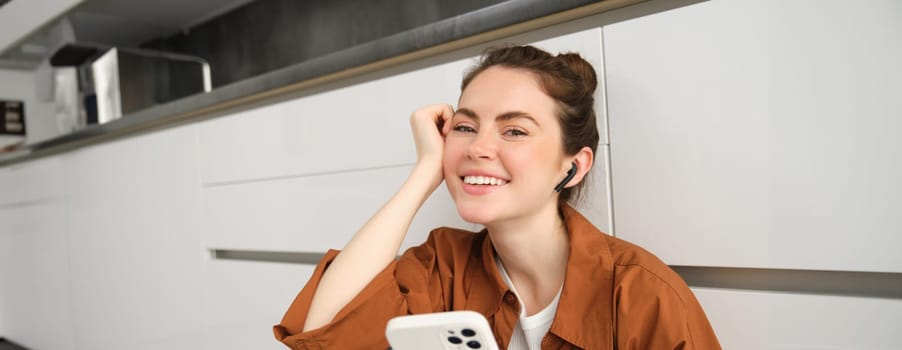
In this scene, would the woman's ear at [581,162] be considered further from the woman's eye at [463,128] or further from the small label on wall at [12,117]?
the small label on wall at [12,117]

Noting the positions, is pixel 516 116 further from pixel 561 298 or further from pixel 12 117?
pixel 12 117

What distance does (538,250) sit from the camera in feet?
2.68

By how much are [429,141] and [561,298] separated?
0.90 feet

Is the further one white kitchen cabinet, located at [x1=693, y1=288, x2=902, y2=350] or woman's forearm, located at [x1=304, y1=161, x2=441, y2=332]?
woman's forearm, located at [x1=304, y1=161, x2=441, y2=332]

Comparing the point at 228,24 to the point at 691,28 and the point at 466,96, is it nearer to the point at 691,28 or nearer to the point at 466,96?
the point at 466,96

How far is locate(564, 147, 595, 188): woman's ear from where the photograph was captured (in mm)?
795

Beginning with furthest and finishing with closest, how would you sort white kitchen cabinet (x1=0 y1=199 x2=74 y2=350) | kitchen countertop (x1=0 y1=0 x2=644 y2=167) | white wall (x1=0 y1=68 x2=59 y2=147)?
white wall (x1=0 y1=68 x2=59 y2=147)
white kitchen cabinet (x1=0 y1=199 x2=74 y2=350)
kitchen countertop (x1=0 y1=0 x2=644 y2=167)

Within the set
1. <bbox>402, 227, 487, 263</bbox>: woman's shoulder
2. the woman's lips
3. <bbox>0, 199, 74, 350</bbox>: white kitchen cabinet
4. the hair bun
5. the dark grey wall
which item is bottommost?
<bbox>0, 199, 74, 350</bbox>: white kitchen cabinet

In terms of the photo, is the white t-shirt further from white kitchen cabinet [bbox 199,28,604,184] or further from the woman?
white kitchen cabinet [bbox 199,28,604,184]

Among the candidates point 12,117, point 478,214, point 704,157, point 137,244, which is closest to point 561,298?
point 478,214

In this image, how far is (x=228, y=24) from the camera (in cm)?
219

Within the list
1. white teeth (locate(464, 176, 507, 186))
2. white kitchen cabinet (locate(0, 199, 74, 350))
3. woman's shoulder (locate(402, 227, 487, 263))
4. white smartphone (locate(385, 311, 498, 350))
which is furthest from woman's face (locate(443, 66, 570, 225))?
white kitchen cabinet (locate(0, 199, 74, 350))

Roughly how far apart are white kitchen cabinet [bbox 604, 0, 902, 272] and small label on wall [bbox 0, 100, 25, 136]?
2.56 meters

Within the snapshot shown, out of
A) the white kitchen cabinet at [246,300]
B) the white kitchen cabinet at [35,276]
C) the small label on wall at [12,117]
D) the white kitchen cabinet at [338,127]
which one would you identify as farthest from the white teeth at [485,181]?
the small label on wall at [12,117]
